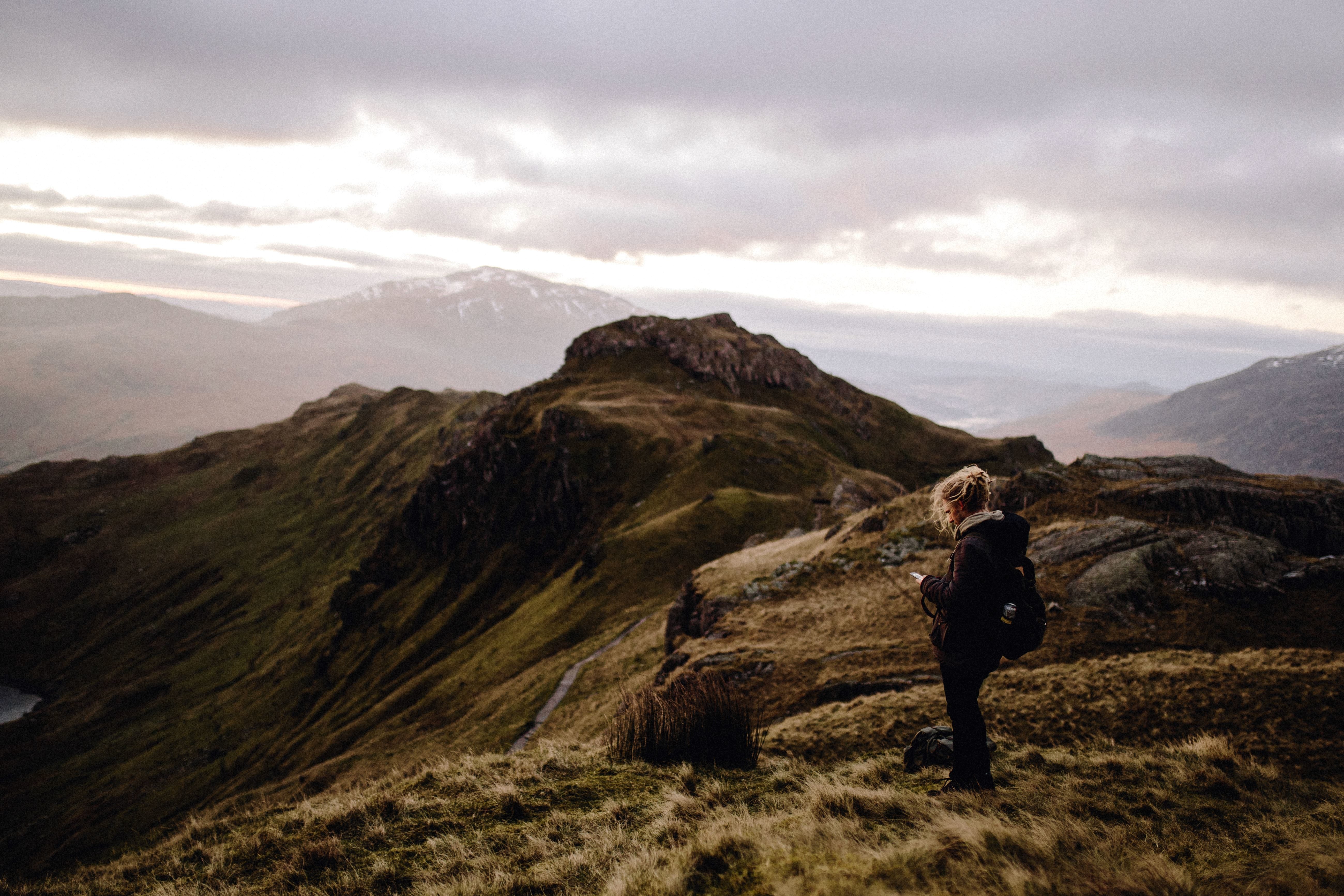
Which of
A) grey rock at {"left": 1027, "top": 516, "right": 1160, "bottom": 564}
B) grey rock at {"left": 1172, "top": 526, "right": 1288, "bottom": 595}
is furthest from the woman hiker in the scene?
grey rock at {"left": 1027, "top": 516, "right": 1160, "bottom": 564}

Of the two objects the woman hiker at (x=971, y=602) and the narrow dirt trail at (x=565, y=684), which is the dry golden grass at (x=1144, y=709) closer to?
the woman hiker at (x=971, y=602)

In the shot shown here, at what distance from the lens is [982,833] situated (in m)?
6.71

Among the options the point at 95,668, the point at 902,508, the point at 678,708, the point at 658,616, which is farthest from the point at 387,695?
the point at 95,668

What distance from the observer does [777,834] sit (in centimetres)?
794

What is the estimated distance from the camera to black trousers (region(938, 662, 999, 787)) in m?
8.61

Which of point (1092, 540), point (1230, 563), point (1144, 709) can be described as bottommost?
point (1144, 709)

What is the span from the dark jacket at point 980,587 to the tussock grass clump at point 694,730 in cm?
575

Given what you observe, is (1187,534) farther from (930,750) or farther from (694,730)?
(694,730)

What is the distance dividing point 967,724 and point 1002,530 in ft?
9.96

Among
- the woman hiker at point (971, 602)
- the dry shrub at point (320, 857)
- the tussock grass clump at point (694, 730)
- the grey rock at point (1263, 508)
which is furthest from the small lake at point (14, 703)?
the grey rock at point (1263, 508)

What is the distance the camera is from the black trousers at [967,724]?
861 centimetres

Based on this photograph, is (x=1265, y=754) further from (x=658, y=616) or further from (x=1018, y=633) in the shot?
(x=658, y=616)

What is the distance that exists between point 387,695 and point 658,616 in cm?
6605

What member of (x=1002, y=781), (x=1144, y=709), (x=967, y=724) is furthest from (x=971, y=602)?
(x=1144, y=709)
